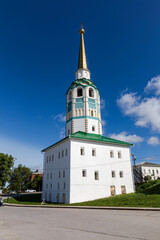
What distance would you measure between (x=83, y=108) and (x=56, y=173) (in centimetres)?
1219

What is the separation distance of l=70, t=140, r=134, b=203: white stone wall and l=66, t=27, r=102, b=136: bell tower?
462 cm

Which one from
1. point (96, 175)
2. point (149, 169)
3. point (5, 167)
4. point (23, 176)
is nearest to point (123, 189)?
point (96, 175)

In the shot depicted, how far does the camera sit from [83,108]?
30734 mm

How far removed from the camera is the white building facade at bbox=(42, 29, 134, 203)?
23.5 metres

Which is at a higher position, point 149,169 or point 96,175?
point 149,169

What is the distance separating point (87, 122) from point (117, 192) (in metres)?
12.2

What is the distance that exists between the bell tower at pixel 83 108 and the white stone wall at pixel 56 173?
433cm

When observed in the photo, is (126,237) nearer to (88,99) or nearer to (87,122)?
(87,122)

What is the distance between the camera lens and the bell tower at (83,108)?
2994cm

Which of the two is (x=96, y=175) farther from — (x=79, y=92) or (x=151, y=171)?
(x=151, y=171)

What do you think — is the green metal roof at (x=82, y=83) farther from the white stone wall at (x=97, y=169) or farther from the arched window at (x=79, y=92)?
the white stone wall at (x=97, y=169)

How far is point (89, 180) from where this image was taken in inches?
942

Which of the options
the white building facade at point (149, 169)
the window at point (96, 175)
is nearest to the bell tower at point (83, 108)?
the window at point (96, 175)

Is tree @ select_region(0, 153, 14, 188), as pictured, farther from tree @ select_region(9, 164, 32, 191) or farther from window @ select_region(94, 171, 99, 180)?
window @ select_region(94, 171, 99, 180)
